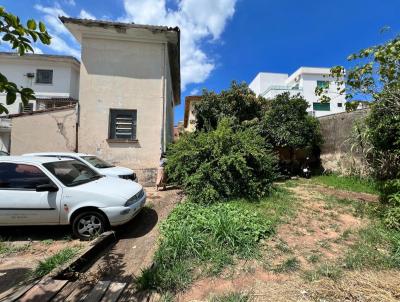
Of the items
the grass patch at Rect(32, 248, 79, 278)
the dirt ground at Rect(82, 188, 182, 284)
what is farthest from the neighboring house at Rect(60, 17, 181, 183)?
the grass patch at Rect(32, 248, 79, 278)

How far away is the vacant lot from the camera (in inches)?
120

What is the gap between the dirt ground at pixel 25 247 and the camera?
370cm

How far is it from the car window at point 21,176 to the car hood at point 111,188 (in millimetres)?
742

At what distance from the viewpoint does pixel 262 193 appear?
23.0ft

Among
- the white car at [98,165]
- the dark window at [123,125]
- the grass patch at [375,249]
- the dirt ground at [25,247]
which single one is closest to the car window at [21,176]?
the dirt ground at [25,247]

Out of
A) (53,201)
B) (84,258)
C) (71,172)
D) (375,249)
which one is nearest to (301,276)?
(375,249)

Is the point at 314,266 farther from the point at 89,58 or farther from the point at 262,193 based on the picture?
the point at 89,58

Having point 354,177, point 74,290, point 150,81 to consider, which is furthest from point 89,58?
point 354,177

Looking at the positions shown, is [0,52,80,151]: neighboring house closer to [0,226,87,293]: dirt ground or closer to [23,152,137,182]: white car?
[23,152,137,182]: white car

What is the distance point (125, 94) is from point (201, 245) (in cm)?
765

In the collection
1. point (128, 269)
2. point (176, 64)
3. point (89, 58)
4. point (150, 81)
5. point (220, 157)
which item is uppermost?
point (176, 64)

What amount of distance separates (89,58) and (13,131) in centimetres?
396

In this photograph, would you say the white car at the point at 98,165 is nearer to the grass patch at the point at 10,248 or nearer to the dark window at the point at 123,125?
the dark window at the point at 123,125

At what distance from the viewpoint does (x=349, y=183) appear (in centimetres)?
919
